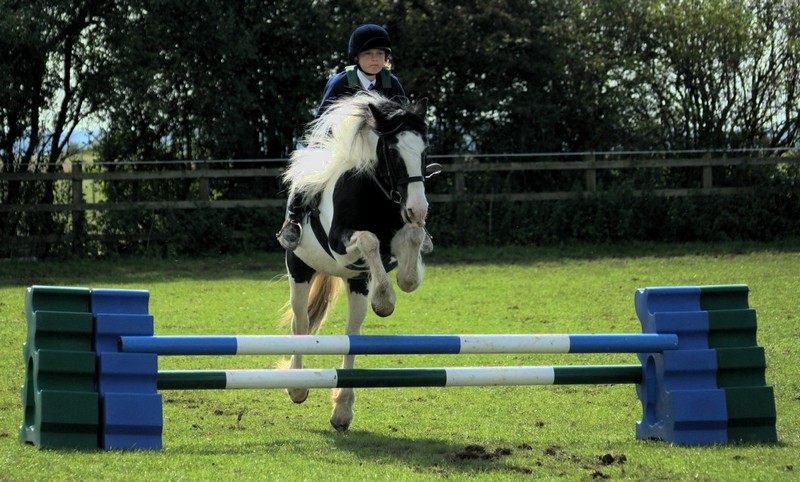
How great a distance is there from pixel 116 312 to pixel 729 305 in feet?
11.1

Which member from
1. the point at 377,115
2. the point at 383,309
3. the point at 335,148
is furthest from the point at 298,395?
the point at 377,115

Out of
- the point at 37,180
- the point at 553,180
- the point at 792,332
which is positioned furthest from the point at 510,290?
the point at 37,180

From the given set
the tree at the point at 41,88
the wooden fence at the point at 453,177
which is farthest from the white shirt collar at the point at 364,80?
the tree at the point at 41,88

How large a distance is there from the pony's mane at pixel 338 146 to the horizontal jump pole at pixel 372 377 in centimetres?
132

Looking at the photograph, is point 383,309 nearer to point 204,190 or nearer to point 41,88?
point 204,190

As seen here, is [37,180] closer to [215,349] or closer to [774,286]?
[774,286]

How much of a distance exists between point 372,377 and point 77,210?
533 inches

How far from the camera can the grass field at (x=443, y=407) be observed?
206 inches

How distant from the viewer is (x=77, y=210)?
18297 millimetres

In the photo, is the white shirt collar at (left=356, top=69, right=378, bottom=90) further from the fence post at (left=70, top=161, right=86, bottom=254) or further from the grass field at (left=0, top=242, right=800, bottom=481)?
the fence post at (left=70, top=161, right=86, bottom=254)

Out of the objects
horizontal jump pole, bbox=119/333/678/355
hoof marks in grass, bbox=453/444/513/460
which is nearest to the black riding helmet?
horizontal jump pole, bbox=119/333/678/355

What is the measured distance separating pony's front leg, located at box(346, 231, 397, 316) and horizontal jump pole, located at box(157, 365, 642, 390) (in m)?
0.42

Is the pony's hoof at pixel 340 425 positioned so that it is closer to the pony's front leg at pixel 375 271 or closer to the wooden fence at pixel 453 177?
the pony's front leg at pixel 375 271

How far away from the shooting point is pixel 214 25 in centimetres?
1925
